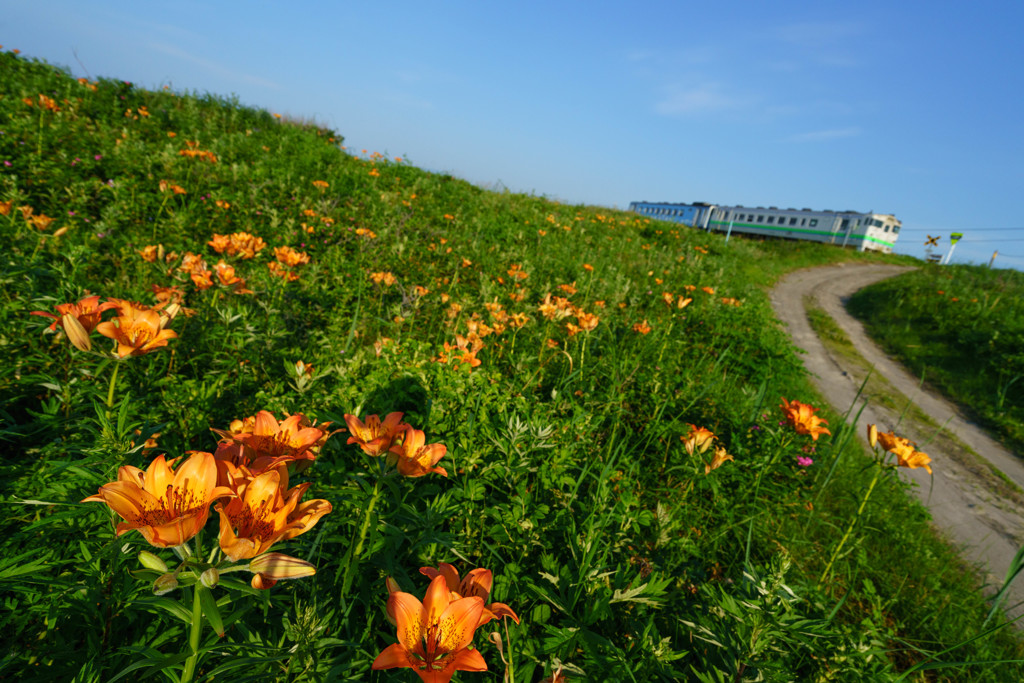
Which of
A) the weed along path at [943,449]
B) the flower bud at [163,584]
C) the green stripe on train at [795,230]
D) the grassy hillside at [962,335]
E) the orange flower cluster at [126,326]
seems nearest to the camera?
the flower bud at [163,584]

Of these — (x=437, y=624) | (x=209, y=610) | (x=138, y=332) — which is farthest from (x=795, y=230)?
(x=209, y=610)

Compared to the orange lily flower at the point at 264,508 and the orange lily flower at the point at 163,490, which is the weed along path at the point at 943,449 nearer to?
the orange lily flower at the point at 264,508

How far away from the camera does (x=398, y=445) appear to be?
123 cm

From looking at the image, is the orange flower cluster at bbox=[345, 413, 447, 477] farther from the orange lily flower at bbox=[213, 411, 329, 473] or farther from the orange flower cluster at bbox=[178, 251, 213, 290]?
the orange flower cluster at bbox=[178, 251, 213, 290]

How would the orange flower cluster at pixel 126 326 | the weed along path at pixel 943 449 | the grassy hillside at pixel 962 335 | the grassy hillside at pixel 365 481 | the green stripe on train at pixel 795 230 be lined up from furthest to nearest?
the green stripe on train at pixel 795 230, the grassy hillside at pixel 962 335, the weed along path at pixel 943 449, the orange flower cluster at pixel 126 326, the grassy hillside at pixel 365 481

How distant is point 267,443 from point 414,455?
0.42 m

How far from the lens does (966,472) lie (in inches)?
201

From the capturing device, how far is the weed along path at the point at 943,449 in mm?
3824

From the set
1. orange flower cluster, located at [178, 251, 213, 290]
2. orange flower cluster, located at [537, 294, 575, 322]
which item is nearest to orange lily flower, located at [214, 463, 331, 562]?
orange flower cluster, located at [178, 251, 213, 290]

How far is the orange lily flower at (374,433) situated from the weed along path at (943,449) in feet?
8.43

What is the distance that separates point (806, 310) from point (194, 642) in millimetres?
14253

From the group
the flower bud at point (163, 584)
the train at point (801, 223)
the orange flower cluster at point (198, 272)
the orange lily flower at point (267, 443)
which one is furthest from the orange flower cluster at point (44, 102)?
the train at point (801, 223)

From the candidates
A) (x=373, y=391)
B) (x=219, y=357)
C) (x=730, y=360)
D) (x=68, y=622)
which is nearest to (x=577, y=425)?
(x=373, y=391)

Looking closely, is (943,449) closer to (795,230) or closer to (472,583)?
(472,583)
